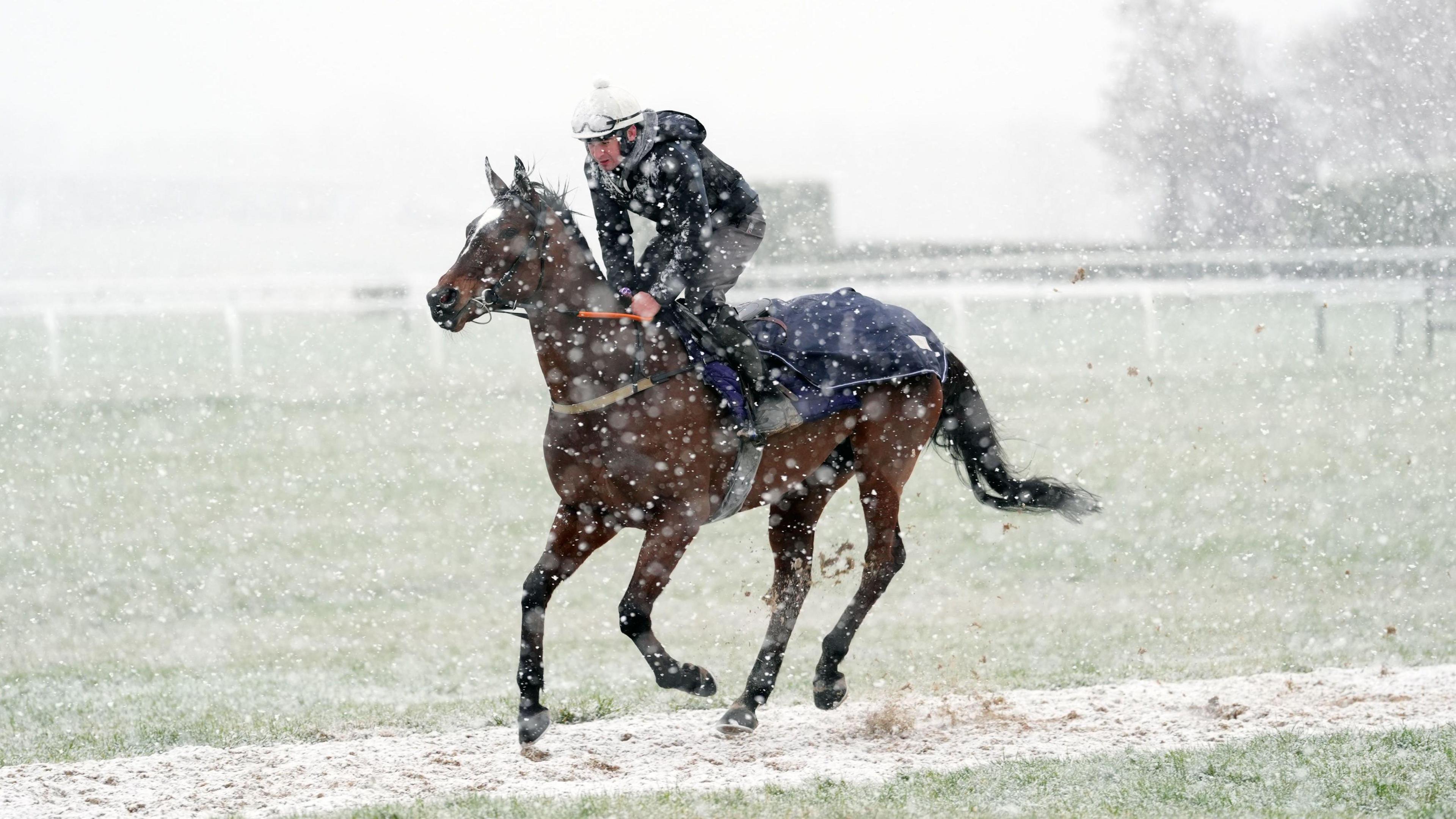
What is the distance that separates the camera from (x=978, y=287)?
1753 centimetres

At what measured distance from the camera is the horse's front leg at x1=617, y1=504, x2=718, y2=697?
5129 millimetres

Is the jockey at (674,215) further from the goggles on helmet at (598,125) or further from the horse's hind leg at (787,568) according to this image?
the horse's hind leg at (787,568)

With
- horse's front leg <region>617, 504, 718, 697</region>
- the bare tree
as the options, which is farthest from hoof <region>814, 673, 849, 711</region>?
the bare tree

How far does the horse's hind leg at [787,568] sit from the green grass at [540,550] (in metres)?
0.80

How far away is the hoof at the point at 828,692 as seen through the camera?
5887mm

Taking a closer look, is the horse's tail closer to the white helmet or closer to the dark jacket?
the dark jacket

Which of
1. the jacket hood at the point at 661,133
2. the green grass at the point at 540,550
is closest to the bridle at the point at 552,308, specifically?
the jacket hood at the point at 661,133

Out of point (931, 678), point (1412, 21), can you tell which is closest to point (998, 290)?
point (1412, 21)

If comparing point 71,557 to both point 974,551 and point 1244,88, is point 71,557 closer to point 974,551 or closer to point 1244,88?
point 974,551

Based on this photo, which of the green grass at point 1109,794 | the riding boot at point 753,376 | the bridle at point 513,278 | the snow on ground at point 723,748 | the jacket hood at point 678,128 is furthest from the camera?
the riding boot at point 753,376

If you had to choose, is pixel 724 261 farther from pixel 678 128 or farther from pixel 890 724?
pixel 890 724

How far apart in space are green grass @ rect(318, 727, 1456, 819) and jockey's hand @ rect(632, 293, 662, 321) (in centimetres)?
165

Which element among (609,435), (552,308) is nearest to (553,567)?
(609,435)

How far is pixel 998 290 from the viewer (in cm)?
1702
